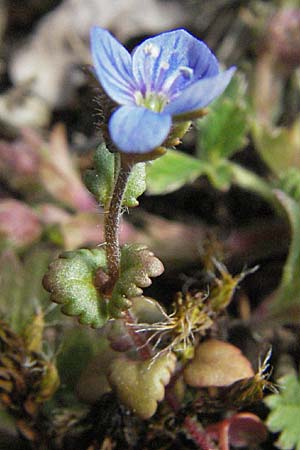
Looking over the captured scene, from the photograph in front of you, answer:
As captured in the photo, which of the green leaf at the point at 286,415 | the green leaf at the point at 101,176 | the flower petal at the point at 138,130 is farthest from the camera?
the green leaf at the point at 286,415

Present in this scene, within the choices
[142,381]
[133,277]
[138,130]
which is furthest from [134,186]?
[142,381]

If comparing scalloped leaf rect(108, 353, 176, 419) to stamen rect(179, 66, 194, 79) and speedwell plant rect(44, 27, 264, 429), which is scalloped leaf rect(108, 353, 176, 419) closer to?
speedwell plant rect(44, 27, 264, 429)

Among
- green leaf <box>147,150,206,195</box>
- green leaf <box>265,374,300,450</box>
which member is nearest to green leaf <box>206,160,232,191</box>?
green leaf <box>147,150,206,195</box>

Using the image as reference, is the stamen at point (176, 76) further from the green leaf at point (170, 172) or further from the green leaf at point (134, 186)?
the green leaf at point (170, 172)

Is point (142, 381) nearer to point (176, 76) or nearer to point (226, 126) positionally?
point (176, 76)

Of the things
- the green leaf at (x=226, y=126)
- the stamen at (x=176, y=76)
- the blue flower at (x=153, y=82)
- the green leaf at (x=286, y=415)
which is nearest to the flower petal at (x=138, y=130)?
the blue flower at (x=153, y=82)

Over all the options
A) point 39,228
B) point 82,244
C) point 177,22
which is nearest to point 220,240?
point 82,244
